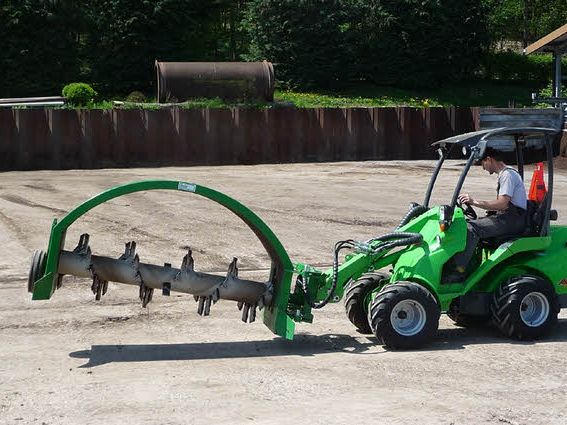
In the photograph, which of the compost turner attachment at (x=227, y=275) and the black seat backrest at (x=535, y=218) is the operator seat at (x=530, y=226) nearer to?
the black seat backrest at (x=535, y=218)

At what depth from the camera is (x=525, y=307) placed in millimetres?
9148

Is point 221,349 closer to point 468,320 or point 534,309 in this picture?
point 468,320

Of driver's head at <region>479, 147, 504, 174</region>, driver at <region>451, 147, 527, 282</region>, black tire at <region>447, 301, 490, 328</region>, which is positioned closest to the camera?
driver at <region>451, 147, 527, 282</region>

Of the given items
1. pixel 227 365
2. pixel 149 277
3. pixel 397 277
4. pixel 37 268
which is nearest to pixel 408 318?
pixel 397 277

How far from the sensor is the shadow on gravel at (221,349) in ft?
28.1

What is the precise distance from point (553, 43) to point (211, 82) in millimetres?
12079

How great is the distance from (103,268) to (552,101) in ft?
84.8

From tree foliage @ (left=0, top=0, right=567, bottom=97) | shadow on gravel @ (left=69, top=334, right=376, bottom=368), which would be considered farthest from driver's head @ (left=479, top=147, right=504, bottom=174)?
tree foliage @ (left=0, top=0, right=567, bottom=97)

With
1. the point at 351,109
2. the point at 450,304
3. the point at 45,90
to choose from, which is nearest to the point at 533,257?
the point at 450,304

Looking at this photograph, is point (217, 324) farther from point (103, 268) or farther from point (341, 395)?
point (341, 395)

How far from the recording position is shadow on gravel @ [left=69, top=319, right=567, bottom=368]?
860 centimetres

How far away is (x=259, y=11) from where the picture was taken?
45875mm

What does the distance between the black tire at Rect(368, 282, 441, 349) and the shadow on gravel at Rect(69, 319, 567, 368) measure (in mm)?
170

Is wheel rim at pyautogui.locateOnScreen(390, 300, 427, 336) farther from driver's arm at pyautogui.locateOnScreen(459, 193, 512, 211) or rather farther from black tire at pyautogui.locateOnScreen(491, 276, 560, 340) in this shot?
driver's arm at pyautogui.locateOnScreen(459, 193, 512, 211)
